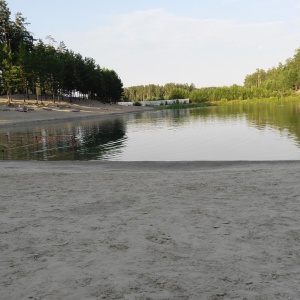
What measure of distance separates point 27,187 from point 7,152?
1892 centimetres

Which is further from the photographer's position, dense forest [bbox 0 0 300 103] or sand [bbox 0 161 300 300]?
dense forest [bbox 0 0 300 103]

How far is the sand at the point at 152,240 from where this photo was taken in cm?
525

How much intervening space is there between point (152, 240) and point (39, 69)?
317 feet

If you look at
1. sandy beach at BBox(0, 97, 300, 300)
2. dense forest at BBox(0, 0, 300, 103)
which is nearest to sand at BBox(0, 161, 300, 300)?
sandy beach at BBox(0, 97, 300, 300)

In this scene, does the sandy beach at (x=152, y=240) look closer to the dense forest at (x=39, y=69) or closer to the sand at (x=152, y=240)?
the sand at (x=152, y=240)

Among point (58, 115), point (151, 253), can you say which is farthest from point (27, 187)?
point (58, 115)

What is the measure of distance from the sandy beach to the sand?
21 mm

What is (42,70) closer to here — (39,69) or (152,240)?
(39,69)

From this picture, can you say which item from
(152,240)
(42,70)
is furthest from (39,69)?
(152,240)

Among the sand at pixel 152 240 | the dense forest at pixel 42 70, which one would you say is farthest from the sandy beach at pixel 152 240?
the dense forest at pixel 42 70

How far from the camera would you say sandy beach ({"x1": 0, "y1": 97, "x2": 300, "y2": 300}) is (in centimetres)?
525

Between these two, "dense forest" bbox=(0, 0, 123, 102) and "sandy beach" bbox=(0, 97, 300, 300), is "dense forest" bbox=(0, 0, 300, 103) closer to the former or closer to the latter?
"dense forest" bbox=(0, 0, 123, 102)

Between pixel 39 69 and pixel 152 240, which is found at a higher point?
pixel 39 69

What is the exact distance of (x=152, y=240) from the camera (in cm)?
718
